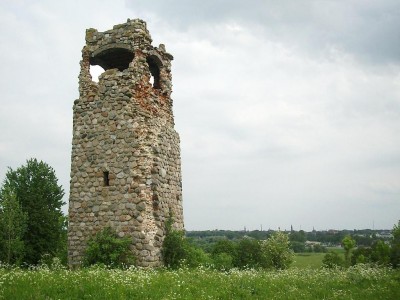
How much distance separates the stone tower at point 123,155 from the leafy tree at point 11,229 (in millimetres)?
14922

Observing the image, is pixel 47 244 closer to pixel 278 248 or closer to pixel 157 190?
pixel 157 190

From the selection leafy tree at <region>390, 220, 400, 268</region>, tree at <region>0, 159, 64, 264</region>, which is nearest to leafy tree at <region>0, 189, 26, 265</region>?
tree at <region>0, 159, 64, 264</region>

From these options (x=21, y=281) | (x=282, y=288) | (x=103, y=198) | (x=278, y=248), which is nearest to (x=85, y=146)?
(x=103, y=198)

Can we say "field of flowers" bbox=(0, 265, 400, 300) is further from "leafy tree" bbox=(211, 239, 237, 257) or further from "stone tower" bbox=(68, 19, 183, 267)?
"leafy tree" bbox=(211, 239, 237, 257)

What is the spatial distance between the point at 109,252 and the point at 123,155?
10.2 feet

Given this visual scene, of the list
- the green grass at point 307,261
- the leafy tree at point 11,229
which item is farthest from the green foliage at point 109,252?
the green grass at point 307,261

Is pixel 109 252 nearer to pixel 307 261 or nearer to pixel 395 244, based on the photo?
pixel 395 244

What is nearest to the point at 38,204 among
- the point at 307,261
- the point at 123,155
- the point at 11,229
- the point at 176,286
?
the point at 11,229

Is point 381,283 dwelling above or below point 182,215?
below

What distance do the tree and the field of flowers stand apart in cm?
2112

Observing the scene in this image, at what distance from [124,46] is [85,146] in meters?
3.79

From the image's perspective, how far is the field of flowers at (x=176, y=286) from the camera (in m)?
7.88

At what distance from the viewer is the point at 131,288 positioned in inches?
325

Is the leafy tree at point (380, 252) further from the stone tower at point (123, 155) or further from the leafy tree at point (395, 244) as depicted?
the stone tower at point (123, 155)
